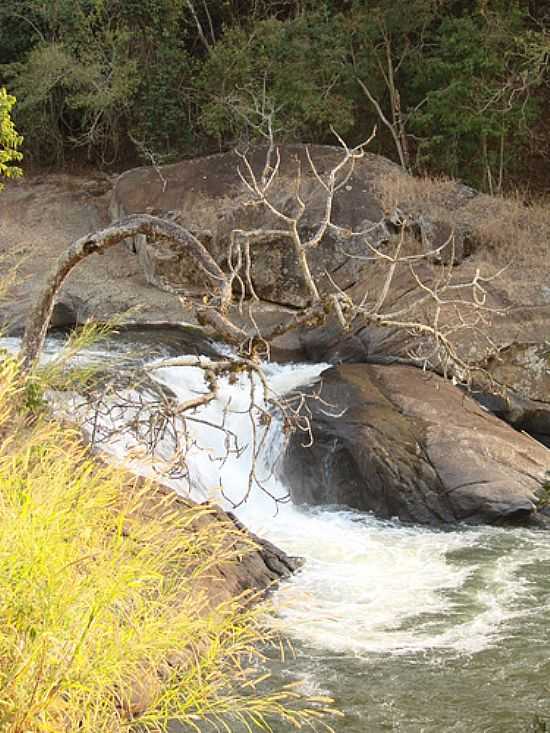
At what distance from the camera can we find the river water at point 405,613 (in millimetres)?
6449

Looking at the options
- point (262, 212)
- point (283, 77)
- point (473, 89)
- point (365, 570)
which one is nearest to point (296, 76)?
point (283, 77)

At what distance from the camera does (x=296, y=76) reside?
1789 centimetres

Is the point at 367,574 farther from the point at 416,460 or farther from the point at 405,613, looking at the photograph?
the point at 416,460

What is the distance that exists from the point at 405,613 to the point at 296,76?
1191cm

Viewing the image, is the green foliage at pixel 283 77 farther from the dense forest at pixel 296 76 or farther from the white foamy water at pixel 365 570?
the white foamy water at pixel 365 570

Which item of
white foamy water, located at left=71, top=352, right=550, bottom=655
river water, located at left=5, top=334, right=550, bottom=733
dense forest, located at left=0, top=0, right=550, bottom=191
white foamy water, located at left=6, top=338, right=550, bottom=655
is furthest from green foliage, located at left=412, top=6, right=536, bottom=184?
river water, located at left=5, top=334, right=550, bottom=733

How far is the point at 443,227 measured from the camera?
1570 centimetres

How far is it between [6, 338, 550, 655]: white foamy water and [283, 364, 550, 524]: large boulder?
0.23 metres

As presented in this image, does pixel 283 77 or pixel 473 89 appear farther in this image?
pixel 283 77

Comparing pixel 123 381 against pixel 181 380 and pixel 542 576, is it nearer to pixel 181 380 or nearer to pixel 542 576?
pixel 181 380

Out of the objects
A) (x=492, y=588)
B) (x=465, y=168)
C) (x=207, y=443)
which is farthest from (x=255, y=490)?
(x=465, y=168)

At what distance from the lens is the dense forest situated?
17.6 metres

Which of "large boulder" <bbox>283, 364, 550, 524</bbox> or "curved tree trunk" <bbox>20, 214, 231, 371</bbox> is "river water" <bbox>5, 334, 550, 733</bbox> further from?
"curved tree trunk" <bbox>20, 214, 231, 371</bbox>

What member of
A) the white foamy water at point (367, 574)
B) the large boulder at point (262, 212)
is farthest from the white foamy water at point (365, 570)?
the large boulder at point (262, 212)
